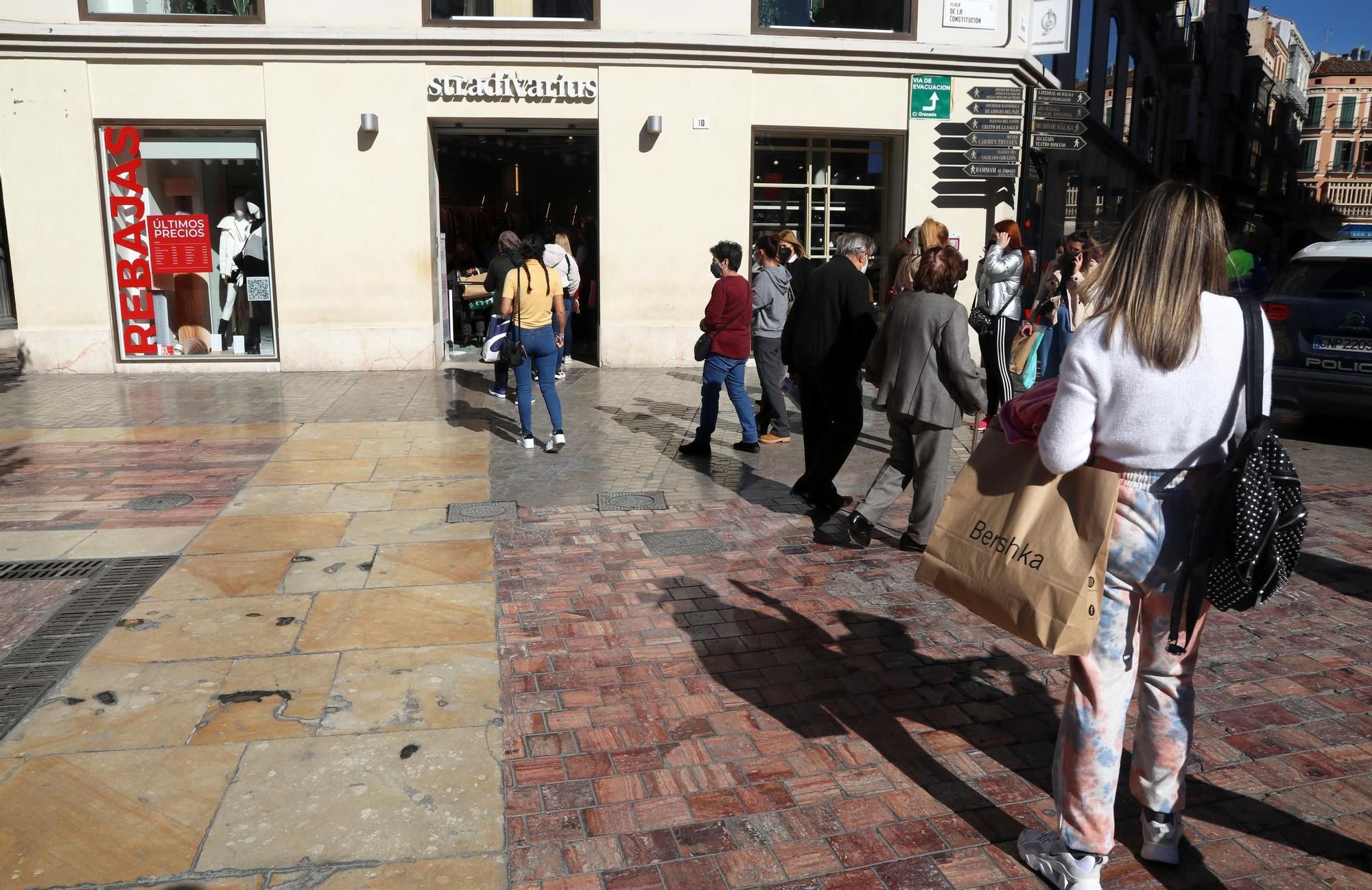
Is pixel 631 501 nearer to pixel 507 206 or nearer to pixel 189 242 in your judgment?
pixel 189 242

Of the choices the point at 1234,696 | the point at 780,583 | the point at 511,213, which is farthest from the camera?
the point at 511,213

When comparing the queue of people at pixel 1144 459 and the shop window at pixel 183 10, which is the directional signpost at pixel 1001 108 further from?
the queue of people at pixel 1144 459

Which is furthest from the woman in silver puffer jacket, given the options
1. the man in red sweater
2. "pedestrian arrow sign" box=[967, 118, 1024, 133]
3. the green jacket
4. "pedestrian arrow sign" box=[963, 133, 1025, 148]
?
the green jacket

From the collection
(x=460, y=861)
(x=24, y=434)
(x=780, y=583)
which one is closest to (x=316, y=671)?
(x=460, y=861)

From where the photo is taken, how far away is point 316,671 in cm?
452

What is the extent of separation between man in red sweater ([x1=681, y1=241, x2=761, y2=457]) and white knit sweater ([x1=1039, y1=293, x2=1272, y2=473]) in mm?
5741

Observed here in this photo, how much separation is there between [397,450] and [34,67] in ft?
25.2

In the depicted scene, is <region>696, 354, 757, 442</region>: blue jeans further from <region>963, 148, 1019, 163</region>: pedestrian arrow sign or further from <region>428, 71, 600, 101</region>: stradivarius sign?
<region>963, 148, 1019, 163</region>: pedestrian arrow sign

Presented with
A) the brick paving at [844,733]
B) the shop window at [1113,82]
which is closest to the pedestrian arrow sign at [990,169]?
the brick paving at [844,733]

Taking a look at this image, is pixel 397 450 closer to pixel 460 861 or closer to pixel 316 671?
pixel 316 671

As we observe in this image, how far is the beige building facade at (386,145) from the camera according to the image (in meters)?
12.6

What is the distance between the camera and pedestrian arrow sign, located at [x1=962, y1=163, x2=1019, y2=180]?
1332cm

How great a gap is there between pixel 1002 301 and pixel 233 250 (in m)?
9.42

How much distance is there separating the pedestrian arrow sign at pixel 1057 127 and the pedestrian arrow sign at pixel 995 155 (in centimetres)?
81
